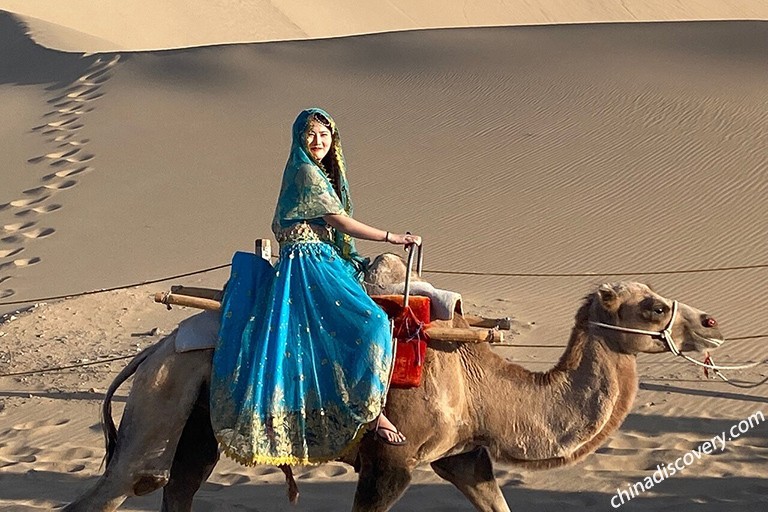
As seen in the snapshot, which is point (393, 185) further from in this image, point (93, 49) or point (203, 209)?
point (93, 49)

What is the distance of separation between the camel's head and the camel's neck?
0.28 feet

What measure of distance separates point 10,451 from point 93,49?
77.7 ft

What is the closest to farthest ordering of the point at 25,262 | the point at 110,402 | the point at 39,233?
the point at 110,402 → the point at 25,262 → the point at 39,233

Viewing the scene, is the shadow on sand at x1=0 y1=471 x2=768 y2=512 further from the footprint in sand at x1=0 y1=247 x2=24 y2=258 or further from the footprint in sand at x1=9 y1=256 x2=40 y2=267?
the footprint in sand at x1=0 y1=247 x2=24 y2=258

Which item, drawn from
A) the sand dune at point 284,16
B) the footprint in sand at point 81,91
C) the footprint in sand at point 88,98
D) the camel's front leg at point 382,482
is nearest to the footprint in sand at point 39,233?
the footprint in sand at point 88,98

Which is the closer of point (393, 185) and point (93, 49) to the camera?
point (393, 185)

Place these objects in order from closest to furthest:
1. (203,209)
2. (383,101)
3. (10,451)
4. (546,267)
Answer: (10,451) < (546,267) < (203,209) < (383,101)

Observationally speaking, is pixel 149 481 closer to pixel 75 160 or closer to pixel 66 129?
pixel 75 160

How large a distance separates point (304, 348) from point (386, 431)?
51cm

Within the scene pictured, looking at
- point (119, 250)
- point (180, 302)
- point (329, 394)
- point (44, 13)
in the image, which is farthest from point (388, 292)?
point (44, 13)

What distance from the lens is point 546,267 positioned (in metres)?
14.9

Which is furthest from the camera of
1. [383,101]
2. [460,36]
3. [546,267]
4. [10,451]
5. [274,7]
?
[274,7]

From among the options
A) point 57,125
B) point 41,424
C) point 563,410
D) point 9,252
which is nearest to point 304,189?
point 563,410

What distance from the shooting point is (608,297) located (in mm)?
5172
